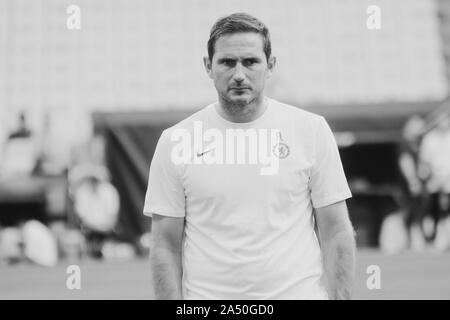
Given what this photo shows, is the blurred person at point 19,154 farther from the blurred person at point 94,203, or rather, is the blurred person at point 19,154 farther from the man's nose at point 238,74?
the man's nose at point 238,74

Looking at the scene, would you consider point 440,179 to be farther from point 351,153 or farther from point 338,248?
point 338,248

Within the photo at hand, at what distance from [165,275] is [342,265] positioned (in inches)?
18.1

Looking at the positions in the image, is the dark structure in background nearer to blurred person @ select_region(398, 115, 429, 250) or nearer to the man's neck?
blurred person @ select_region(398, 115, 429, 250)

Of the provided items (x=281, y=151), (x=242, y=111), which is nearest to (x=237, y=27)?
(x=242, y=111)

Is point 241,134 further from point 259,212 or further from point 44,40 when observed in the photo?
point 44,40

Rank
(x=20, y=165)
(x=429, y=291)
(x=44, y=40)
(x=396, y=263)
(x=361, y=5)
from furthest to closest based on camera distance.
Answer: (x=361, y=5) → (x=44, y=40) → (x=20, y=165) → (x=396, y=263) → (x=429, y=291)

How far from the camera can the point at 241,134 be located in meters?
1.58

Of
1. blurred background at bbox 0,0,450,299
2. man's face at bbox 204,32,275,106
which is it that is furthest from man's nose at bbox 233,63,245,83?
blurred background at bbox 0,0,450,299

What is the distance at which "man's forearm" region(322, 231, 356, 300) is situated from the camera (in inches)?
61.0

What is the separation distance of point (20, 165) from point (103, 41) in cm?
157

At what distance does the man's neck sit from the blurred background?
10.4 feet
